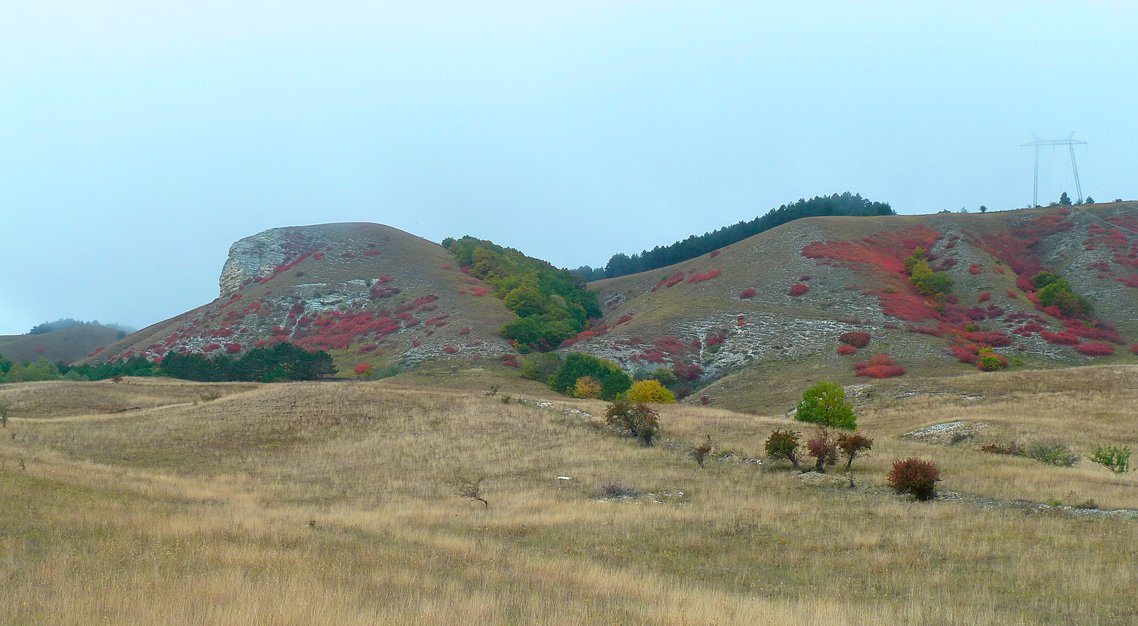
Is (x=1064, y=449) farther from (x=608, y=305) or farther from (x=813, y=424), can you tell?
(x=608, y=305)

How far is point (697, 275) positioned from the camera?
4131 inches

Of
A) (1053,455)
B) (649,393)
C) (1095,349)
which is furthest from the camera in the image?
(1095,349)

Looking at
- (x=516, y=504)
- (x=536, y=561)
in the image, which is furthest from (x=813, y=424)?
(x=536, y=561)

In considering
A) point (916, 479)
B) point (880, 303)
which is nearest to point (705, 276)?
point (880, 303)

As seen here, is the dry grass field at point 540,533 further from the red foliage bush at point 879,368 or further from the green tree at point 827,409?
the red foliage bush at point 879,368

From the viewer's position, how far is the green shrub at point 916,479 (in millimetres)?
18203

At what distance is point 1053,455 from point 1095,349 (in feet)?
181

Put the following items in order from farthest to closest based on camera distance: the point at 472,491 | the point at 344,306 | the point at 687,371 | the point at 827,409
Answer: the point at 344,306 → the point at 687,371 → the point at 827,409 → the point at 472,491

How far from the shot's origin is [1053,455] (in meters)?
25.5

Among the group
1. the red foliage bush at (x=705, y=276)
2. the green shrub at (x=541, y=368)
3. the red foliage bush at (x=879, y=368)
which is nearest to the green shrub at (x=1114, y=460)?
the red foliage bush at (x=879, y=368)

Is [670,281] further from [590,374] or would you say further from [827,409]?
[827,409]

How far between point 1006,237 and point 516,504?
107m

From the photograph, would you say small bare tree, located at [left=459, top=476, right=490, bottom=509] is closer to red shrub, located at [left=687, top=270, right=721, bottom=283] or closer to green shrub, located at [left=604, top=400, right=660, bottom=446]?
green shrub, located at [left=604, top=400, right=660, bottom=446]

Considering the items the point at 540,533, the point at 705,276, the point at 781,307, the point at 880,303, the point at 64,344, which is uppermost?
the point at 705,276
